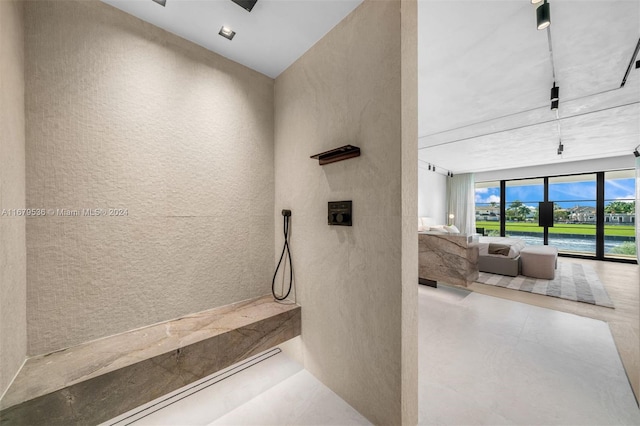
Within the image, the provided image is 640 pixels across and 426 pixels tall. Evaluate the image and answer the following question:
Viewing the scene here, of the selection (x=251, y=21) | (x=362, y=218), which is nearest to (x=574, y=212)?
(x=362, y=218)

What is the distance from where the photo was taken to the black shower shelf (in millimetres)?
1345

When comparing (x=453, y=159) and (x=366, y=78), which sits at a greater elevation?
(x=453, y=159)

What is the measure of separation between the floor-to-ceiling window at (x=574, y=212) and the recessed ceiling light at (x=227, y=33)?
30.1ft

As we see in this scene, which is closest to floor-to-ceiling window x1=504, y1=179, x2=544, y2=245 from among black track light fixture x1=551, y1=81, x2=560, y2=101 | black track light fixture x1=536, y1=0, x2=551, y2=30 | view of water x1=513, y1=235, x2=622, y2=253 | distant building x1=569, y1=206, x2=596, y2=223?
view of water x1=513, y1=235, x2=622, y2=253

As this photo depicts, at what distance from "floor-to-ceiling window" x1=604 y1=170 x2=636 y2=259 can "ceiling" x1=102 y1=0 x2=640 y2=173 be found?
3396 millimetres

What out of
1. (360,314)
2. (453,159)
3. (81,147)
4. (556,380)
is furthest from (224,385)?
(453,159)

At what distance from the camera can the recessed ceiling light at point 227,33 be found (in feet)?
5.07

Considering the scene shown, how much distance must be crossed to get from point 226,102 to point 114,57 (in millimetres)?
659

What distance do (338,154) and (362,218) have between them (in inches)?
16.9

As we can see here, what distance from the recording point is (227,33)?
5.17ft

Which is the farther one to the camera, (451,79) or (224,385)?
(451,79)

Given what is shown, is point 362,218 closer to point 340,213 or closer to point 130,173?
point 340,213

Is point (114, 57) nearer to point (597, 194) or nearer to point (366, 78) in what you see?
point (366, 78)

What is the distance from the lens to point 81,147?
1291 millimetres
